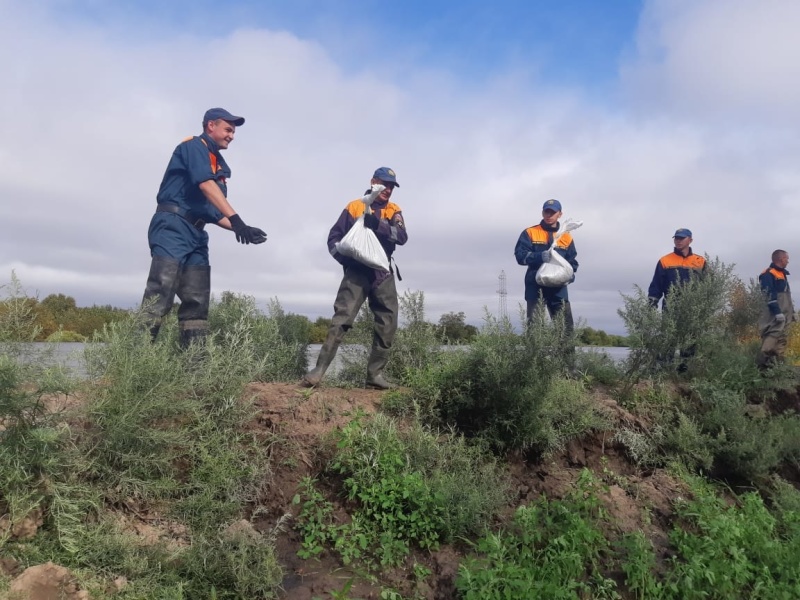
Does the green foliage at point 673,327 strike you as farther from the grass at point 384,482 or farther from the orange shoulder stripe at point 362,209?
the orange shoulder stripe at point 362,209

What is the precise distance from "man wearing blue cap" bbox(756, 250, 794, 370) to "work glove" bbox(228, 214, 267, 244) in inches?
263

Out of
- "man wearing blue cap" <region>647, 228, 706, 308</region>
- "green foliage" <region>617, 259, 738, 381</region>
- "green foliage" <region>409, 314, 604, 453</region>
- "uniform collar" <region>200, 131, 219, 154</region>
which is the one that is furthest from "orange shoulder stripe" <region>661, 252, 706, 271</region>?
"uniform collar" <region>200, 131, 219, 154</region>

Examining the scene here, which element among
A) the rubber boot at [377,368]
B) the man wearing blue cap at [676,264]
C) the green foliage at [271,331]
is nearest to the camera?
the rubber boot at [377,368]

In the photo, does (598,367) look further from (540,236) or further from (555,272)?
(540,236)

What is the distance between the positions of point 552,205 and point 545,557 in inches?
173

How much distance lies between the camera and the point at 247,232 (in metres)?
5.28

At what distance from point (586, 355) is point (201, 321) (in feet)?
13.2

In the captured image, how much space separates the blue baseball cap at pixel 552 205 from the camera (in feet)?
23.0

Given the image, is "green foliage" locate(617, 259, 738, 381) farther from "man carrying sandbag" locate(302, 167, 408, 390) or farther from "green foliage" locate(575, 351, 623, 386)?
"man carrying sandbag" locate(302, 167, 408, 390)

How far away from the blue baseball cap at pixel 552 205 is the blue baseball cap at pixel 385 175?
2.10m

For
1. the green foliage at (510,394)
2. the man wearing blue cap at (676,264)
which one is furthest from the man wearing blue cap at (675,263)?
the green foliage at (510,394)

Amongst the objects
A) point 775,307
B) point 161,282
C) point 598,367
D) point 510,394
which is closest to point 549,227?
point 598,367

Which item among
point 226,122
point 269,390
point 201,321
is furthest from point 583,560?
point 226,122

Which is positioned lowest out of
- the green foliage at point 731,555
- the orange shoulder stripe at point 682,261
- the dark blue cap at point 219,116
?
the green foliage at point 731,555
